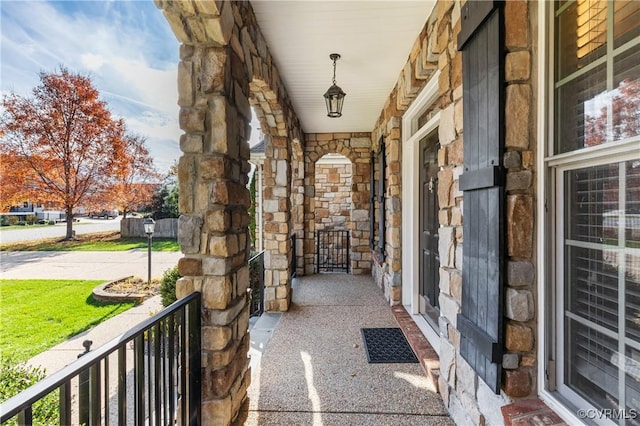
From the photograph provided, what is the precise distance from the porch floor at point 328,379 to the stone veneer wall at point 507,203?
293 millimetres

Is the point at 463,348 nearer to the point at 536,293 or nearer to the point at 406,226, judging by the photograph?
the point at 536,293

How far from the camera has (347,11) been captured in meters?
2.00

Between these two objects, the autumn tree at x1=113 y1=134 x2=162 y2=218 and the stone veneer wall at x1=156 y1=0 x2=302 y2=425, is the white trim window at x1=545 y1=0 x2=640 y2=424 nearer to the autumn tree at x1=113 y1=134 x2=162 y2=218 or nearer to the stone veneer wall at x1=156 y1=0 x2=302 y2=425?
the stone veneer wall at x1=156 y1=0 x2=302 y2=425

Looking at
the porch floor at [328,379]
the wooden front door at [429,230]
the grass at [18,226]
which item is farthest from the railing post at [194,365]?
Result: the grass at [18,226]

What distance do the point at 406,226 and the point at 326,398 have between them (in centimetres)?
213

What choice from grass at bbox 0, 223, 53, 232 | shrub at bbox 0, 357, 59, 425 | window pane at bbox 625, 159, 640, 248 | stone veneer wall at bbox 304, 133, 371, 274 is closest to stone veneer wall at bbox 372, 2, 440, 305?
stone veneer wall at bbox 304, 133, 371, 274

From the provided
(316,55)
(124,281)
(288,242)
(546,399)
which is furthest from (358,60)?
(124,281)

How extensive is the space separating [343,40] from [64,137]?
262 inches

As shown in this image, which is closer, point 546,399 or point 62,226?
point 546,399

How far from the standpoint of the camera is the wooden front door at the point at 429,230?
8.96 ft

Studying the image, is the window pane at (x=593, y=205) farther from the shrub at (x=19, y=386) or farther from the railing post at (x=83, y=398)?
the shrub at (x=19, y=386)

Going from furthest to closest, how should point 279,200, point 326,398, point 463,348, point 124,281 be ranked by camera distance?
point 124,281 < point 279,200 < point 326,398 < point 463,348

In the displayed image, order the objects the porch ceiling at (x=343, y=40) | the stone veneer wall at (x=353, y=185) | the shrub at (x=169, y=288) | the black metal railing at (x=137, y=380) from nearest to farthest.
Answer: the black metal railing at (x=137, y=380) → the porch ceiling at (x=343, y=40) → the shrub at (x=169, y=288) → the stone veneer wall at (x=353, y=185)

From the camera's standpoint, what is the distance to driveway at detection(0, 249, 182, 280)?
6125 mm
